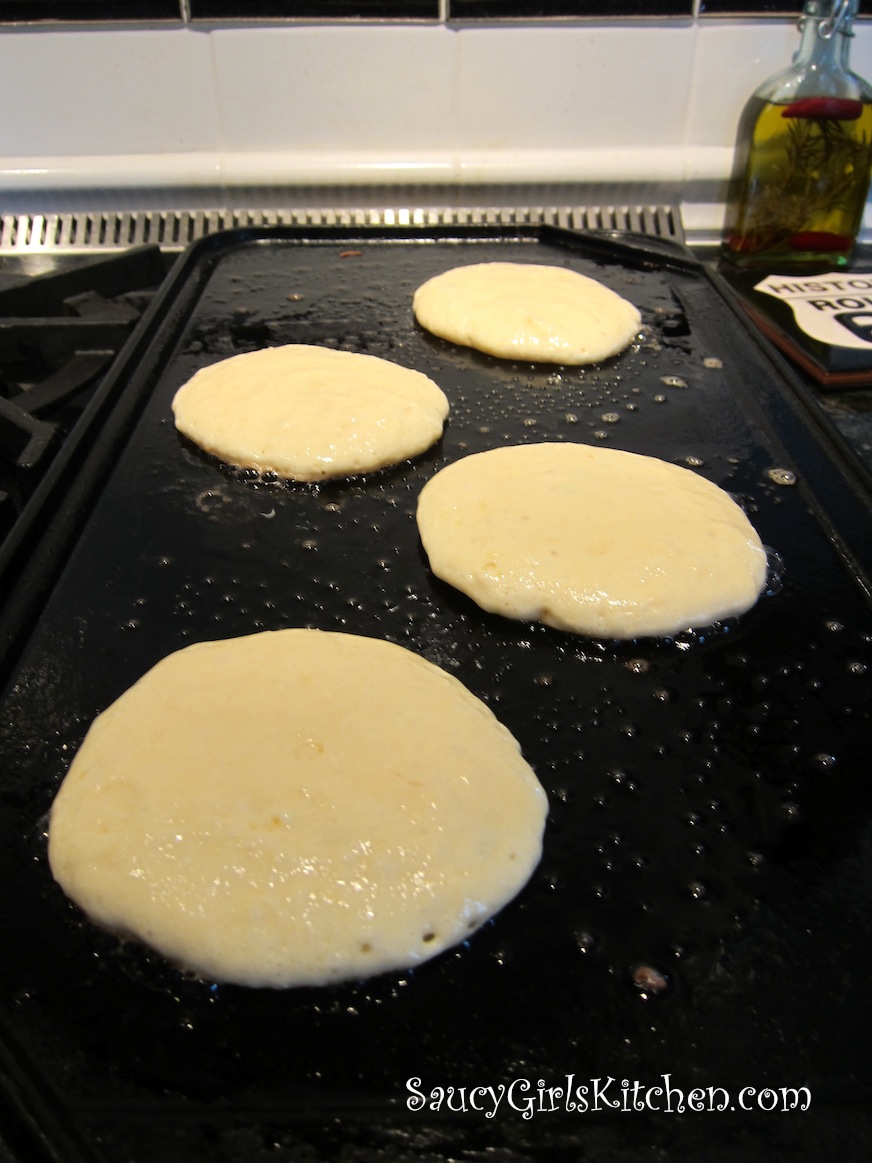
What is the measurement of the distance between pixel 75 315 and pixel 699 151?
1.23 meters

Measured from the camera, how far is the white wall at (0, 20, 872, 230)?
A: 1.57 m

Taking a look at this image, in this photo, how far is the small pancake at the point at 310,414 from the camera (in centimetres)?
102

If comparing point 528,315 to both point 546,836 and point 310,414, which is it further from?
point 546,836

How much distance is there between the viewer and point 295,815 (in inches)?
24.8

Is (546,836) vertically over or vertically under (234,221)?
under

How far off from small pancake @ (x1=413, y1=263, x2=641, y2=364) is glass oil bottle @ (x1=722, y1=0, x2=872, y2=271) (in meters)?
0.50

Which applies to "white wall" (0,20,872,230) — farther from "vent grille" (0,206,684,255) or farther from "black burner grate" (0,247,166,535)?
"black burner grate" (0,247,166,535)

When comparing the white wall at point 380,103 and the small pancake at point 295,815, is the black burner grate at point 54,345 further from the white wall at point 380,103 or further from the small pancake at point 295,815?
the small pancake at point 295,815

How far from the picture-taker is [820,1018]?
1.77 feet

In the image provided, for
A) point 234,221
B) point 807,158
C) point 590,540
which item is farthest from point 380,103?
point 590,540

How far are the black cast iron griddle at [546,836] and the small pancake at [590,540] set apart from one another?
0.03 m

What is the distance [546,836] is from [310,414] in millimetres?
623

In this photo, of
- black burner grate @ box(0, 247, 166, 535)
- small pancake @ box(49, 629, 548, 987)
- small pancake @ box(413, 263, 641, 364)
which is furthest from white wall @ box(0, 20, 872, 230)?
small pancake @ box(49, 629, 548, 987)

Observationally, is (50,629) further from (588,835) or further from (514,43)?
Result: (514,43)
